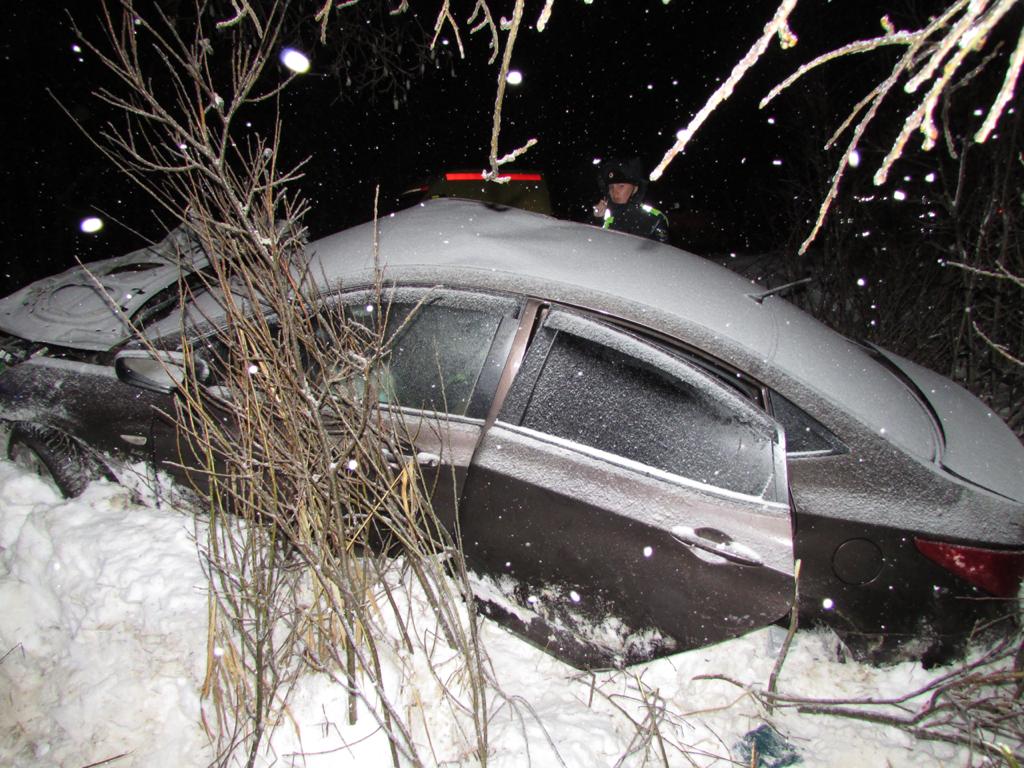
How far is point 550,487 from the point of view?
1913 mm

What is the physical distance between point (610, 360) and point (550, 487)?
0.49 metres

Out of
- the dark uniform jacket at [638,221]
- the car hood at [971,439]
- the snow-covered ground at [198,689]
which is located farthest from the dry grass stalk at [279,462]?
the dark uniform jacket at [638,221]

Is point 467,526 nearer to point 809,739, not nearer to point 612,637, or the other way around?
point 612,637

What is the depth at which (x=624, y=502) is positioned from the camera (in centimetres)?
188

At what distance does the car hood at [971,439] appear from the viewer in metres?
2.02

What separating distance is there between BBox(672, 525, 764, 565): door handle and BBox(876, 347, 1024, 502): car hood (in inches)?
33.0

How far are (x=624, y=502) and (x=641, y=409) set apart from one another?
33cm

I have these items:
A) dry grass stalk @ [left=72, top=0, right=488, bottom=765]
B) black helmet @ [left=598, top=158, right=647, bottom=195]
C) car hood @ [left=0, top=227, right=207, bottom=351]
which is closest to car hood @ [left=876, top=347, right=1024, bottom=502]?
dry grass stalk @ [left=72, top=0, right=488, bottom=765]

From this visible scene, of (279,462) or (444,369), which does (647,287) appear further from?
(279,462)

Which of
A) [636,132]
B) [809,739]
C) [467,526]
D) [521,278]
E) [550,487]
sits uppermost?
[636,132]

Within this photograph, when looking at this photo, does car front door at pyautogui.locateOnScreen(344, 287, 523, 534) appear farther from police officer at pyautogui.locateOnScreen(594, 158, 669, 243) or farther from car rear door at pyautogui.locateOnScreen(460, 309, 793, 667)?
police officer at pyautogui.locateOnScreen(594, 158, 669, 243)

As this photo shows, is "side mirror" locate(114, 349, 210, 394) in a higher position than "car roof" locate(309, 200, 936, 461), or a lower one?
lower

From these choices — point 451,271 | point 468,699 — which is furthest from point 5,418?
point 468,699

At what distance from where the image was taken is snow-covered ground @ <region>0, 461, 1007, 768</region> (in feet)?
5.98
